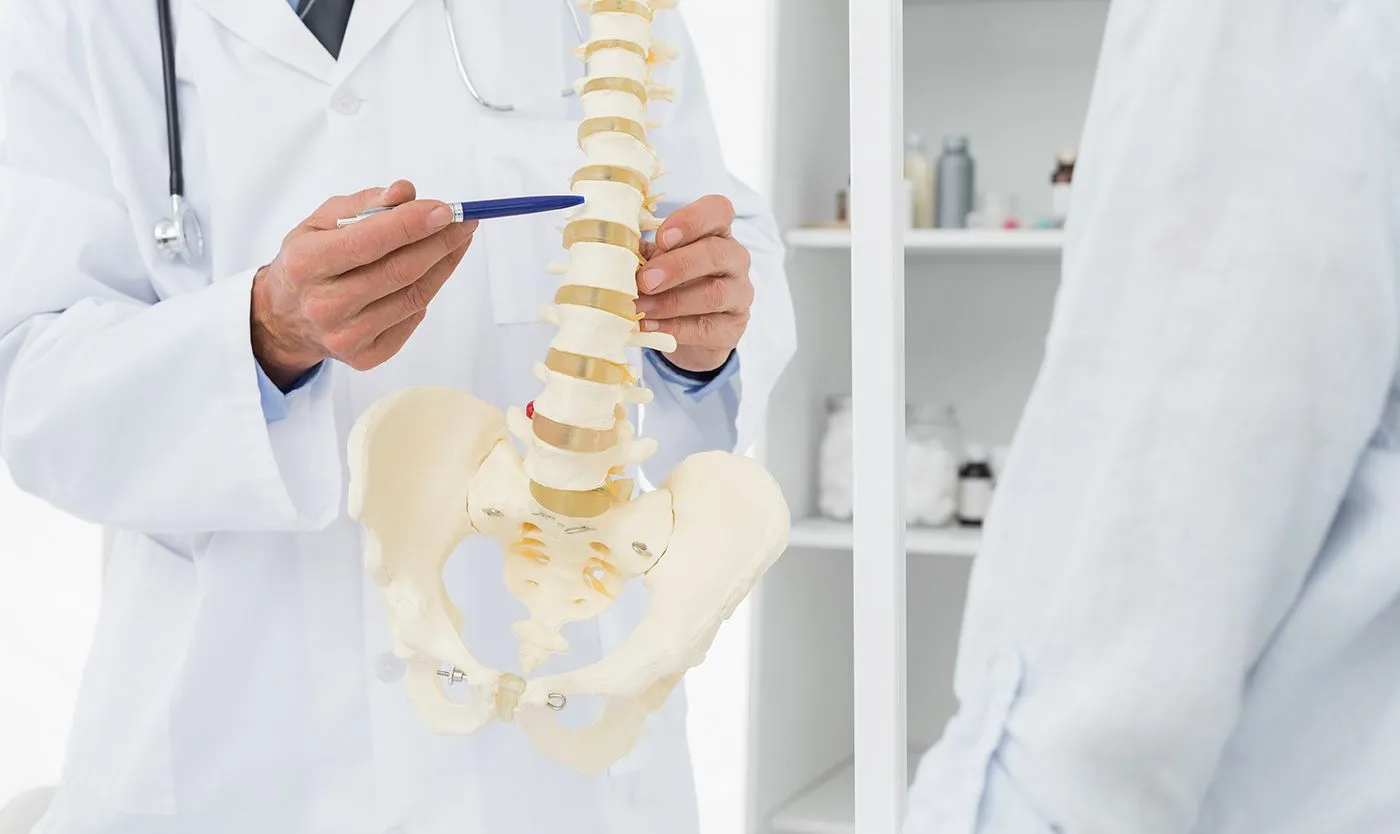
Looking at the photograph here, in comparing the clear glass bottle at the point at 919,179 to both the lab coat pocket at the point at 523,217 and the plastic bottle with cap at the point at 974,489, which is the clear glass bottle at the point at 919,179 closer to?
the plastic bottle with cap at the point at 974,489

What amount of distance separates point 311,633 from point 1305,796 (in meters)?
0.54

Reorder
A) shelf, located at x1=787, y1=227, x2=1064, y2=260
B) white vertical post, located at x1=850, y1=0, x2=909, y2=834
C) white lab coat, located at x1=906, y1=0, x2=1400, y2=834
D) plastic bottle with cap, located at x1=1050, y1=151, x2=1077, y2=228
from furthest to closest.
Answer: plastic bottle with cap, located at x1=1050, y1=151, x2=1077, y2=228
shelf, located at x1=787, y1=227, x2=1064, y2=260
white vertical post, located at x1=850, y1=0, x2=909, y2=834
white lab coat, located at x1=906, y1=0, x2=1400, y2=834

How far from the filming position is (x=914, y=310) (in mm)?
1700

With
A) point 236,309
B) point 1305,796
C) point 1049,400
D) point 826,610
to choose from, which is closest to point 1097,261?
point 1049,400

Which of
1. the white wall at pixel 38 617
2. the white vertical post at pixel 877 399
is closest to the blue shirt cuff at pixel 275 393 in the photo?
the white vertical post at pixel 877 399

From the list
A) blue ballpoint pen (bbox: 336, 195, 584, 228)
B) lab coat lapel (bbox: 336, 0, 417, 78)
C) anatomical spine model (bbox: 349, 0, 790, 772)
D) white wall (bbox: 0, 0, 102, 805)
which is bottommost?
white wall (bbox: 0, 0, 102, 805)

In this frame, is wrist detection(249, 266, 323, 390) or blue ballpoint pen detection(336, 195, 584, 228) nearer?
blue ballpoint pen detection(336, 195, 584, 228)

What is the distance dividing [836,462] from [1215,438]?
1238 millimetres

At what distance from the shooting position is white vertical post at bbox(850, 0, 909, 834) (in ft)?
1.47

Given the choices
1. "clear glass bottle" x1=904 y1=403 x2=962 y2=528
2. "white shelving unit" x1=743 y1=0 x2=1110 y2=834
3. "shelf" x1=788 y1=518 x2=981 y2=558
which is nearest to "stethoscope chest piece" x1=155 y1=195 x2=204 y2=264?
"white shelving unit" x1=743 y1=0 x2=1110 y2=834

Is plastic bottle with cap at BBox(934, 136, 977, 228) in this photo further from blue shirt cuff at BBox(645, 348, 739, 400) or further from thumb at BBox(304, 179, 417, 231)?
thumb at BBox(304, 179, 417, 231)

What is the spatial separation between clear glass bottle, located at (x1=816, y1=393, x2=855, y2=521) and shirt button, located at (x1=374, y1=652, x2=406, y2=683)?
90 cm

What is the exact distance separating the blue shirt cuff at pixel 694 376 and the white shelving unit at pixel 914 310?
0.56 meters

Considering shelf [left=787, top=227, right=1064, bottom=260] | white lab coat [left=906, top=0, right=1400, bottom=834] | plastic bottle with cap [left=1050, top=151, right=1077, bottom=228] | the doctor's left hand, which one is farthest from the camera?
plastic bottle with cap [left=1050, top=151, right=1077, bottom=228]
